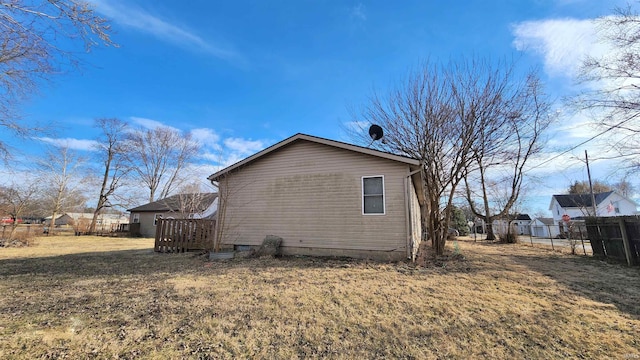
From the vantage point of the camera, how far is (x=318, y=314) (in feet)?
12.8

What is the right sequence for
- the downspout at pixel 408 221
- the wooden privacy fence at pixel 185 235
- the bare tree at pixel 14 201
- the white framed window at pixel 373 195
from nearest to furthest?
1. the downspout at pixel 408 221
2. the white framed window at pixel 373 195
3. the wooden privacy fence at pixel 185 235
4. the bare tree at pixel 14 201

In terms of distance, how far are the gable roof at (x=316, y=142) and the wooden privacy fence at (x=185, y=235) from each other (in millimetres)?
1928

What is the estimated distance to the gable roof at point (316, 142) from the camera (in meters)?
7.86

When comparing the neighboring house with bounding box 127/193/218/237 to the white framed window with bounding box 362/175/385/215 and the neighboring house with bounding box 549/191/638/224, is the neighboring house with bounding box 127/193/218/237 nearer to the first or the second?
the white framed window with bounding box 362/175/385/215

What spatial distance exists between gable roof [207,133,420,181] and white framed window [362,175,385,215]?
0.75 m

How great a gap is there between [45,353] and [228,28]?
406 inches

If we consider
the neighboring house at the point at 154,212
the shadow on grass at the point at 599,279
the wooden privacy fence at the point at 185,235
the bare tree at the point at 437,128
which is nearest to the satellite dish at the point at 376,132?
the bare tree at the point at 437,128

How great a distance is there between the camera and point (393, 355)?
2814 mm

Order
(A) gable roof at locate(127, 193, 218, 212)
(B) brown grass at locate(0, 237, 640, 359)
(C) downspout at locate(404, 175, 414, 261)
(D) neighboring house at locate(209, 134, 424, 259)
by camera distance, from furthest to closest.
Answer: (A) gable roof at locate(127, 193, 218, 212), (D) neighboring house at locate(209, 134, 424, 259), (C) downspout at locate(404, 175, 414, 261), (B) brown grass at locate(0, 237, 640, 359)

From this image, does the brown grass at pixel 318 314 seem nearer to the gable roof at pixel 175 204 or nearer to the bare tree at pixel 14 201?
the bare tree at pixel 14 201

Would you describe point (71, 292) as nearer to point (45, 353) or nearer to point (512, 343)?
point (45, 353)

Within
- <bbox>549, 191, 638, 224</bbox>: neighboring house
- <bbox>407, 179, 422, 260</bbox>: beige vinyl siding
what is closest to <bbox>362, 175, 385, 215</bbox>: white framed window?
<bbox>407, 179, 422, 260</bbox>: beige vinyl siding

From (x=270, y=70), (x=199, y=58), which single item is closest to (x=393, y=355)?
(x=270, y=70)

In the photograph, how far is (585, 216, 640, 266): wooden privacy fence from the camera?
7.92 metres
